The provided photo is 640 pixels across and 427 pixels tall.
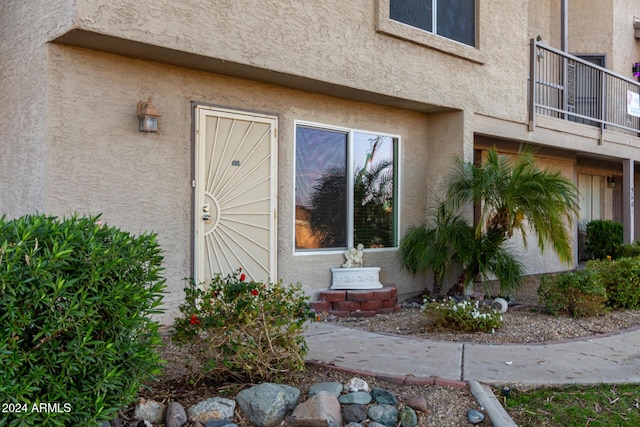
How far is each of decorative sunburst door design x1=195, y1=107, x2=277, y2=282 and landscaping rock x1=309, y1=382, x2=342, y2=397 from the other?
2.73 metres

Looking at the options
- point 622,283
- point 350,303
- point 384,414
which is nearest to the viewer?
point 384,414

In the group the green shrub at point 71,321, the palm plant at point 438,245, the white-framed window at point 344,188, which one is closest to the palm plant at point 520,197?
the palm plant at point 438,245

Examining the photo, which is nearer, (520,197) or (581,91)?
(520,197)

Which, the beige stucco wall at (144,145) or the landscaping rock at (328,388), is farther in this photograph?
the beige stucco wall at (144,145)

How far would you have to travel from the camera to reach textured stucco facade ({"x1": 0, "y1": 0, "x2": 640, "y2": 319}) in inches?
228

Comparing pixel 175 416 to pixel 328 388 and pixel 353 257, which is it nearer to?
pixel 328 388

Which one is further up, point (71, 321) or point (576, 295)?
point (71, 321)

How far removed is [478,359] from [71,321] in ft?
12.3

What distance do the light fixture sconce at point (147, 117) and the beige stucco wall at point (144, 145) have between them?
0.08m

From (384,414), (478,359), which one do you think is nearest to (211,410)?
(384,414)

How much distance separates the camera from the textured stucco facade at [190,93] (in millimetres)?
5789

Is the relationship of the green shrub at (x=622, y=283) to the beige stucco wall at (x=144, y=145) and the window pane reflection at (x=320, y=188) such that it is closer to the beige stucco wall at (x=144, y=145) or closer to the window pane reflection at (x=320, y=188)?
the window pane reflection at (x=320, y=188)

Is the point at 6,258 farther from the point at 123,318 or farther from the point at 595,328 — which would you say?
the point at 595,328

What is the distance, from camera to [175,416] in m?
3.98
